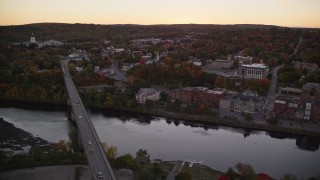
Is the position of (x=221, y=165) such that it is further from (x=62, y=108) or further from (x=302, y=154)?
(x=62, y=108)

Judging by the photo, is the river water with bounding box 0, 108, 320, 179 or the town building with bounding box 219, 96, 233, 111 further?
the town building with bounding box 219, 96, 233, 111

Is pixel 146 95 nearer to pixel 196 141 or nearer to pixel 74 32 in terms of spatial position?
pixel 196 141

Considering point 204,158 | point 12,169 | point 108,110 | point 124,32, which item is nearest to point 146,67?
point 108,110

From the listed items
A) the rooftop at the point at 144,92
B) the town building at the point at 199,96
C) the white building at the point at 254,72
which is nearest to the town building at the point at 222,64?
A: the white building at the point at 254,72

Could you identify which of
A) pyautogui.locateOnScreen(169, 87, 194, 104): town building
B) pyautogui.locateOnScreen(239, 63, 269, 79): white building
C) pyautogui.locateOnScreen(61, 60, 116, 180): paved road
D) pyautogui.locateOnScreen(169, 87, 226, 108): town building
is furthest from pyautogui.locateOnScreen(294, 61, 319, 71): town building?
pyautogui.locateOnScreen(61, 60, 116, 180): paved road

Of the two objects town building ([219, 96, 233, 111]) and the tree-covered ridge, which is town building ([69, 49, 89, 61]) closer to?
the tree-covered ridge

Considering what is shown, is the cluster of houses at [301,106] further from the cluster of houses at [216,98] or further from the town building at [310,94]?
the cluster of houses at [216,98]

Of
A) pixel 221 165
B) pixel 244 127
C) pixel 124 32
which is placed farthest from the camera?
pixel 124 32
